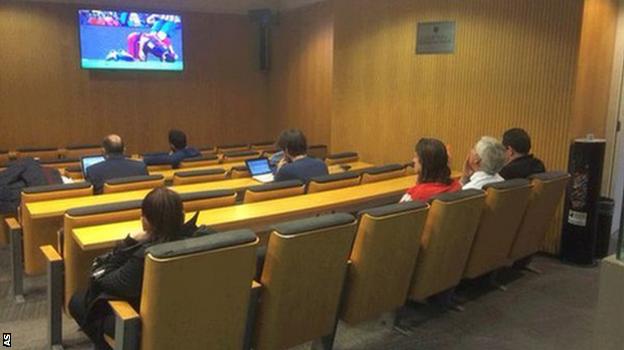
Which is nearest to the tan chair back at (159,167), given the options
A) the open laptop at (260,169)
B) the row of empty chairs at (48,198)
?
the open laptop at (260,169)

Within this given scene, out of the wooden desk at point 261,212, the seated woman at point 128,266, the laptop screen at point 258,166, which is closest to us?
the seated woman at point 128,266

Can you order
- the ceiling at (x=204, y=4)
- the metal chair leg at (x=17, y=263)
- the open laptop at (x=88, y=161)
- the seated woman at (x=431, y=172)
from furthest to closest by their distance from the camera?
1. the ceiling at (x=204, y=4)
2. the open laptop at (x=88, y=161)
3. the metal chair leg at (x=17, y=263)
4. the seated woman at (x=431, y=172)

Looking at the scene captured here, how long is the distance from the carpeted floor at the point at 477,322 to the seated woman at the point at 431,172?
834mm

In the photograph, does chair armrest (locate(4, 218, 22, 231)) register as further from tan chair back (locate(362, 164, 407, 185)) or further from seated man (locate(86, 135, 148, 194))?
tan chair back (locate(362, 164, 407, 185))

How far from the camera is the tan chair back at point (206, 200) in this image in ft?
10.3

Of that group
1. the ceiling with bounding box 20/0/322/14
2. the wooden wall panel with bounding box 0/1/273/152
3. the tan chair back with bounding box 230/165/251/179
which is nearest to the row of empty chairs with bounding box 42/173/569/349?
the tan chair back with bounding box 230/165/251/179

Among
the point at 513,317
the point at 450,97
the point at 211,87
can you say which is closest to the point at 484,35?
the point at 450,97

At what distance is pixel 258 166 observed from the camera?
491cm

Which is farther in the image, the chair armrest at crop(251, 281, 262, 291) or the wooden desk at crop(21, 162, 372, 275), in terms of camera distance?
the wooden desk at crop(21, 162, 372, 275)

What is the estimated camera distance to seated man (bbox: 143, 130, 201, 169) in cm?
556

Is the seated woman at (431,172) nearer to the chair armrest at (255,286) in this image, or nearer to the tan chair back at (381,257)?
the tan chair back at (381,257)

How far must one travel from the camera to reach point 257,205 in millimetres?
3293

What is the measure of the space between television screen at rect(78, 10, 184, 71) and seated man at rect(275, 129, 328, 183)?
4.54m

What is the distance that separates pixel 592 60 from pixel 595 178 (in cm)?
114
